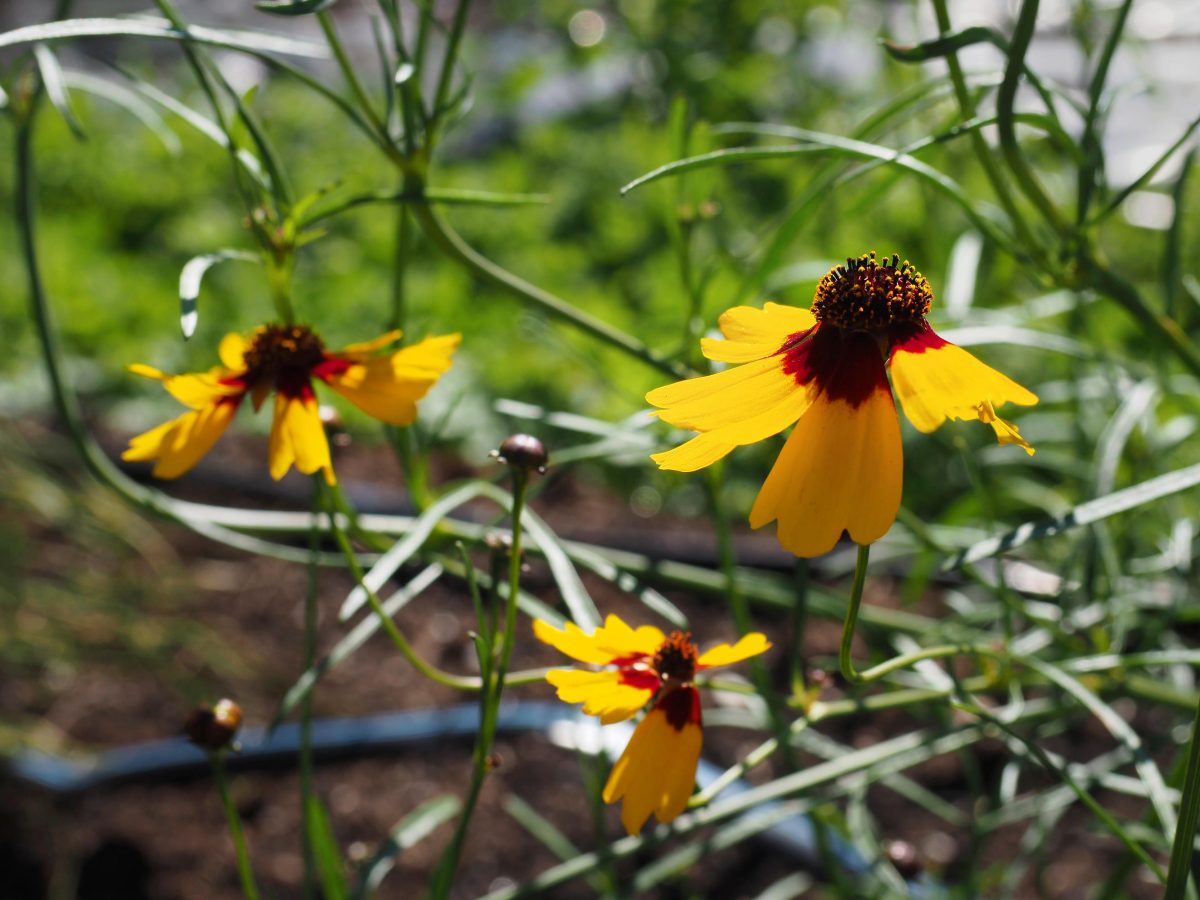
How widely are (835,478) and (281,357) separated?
0.92 ft

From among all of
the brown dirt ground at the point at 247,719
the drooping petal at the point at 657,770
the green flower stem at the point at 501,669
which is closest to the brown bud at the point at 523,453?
the green flower stem at the point at 501,669

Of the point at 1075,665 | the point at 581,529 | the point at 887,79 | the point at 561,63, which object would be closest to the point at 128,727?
the point at 581,529

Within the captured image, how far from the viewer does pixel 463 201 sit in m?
0.50

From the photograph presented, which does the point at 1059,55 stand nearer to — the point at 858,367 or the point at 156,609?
the point at 156,609

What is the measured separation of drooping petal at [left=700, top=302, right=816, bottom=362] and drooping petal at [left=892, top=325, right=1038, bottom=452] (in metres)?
0.04

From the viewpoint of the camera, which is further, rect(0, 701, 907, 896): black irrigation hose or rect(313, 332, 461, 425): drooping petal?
rect(0, 701, 907, 896): black irrigation hose

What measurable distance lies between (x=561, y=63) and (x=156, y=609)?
1321 millimetres

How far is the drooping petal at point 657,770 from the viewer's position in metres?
0.41

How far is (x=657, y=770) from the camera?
417 mm

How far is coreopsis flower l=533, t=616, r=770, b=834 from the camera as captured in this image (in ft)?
1.35

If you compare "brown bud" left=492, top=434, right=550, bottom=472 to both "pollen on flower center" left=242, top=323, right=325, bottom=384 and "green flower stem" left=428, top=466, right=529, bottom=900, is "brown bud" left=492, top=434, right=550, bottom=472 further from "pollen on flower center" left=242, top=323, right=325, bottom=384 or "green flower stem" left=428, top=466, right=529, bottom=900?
"pollen on flower center" left=242, top=323, right=325, bottom=384

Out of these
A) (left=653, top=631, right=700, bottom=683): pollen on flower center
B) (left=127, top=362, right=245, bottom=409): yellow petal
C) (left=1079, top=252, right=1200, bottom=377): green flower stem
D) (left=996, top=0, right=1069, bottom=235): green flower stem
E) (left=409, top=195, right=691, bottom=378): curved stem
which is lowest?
(left=653, top=631, right=700, bottom=683): pollen on flower center

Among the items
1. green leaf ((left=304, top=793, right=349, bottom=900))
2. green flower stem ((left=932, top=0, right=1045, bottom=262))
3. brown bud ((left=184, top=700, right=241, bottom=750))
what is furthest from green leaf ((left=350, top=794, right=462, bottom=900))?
green flower stem ((left=932, top=0, right=1045, bottom=262))

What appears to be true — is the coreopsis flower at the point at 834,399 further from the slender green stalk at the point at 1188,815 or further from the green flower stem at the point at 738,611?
the green flower stem at the point at 738,611
